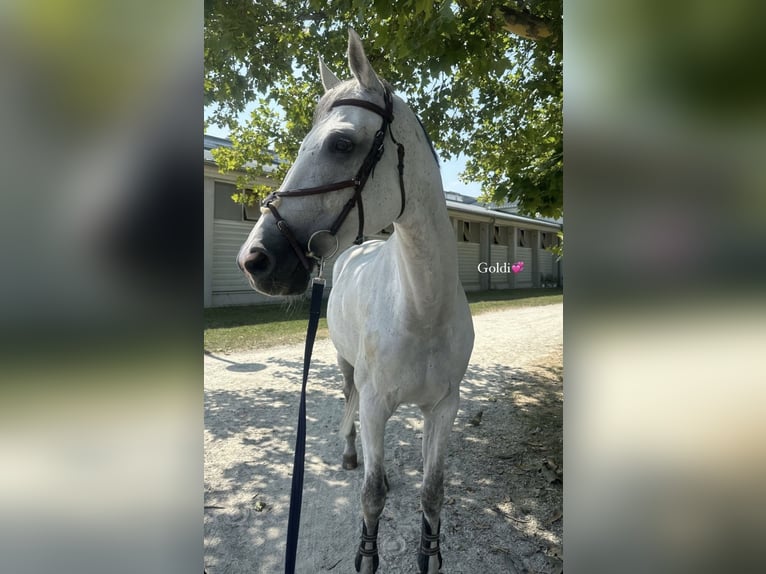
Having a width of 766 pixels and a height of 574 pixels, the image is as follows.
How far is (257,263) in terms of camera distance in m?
1.24

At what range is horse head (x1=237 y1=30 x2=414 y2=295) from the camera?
1265 millimetres

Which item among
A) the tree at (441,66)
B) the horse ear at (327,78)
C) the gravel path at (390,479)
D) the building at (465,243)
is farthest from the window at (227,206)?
the horse ear at (327,78)

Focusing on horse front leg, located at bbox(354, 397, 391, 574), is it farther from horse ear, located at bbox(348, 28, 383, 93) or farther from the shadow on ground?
horse ear, located at bbox(348, 28, 383, 93)

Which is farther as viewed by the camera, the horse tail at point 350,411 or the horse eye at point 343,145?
the horse tail at point 350,411

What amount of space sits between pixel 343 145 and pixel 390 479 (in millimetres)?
2547

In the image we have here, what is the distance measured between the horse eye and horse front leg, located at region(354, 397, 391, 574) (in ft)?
3.85

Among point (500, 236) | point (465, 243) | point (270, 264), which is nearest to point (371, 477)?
point (270, 264)

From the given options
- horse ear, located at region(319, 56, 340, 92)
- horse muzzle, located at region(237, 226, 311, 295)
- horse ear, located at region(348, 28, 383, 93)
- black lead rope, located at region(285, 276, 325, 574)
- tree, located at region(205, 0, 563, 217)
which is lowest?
black lead rope, located at region(285, 276, 325, 574)

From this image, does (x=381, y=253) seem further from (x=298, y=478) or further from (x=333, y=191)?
(x=298, y=478)

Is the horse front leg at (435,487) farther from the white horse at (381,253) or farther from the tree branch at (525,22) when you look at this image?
the tree branch at (525,22)

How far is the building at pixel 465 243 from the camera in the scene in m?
10.5
